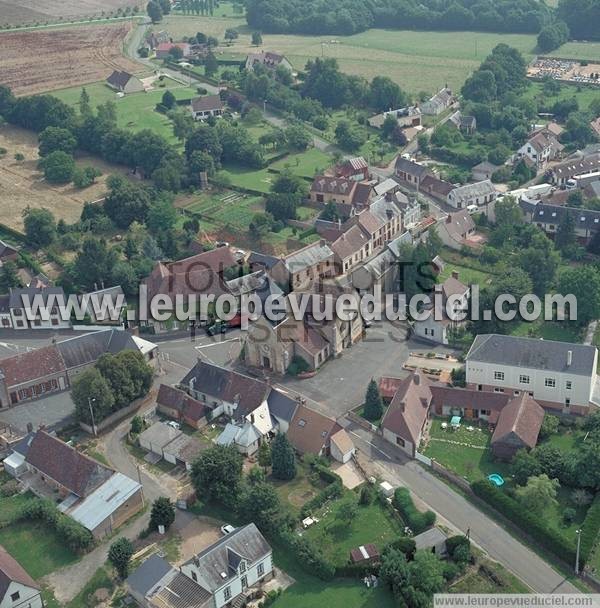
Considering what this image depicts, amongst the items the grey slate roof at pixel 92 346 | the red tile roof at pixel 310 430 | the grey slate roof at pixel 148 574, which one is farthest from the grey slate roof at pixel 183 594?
the grey slate roof at pixel 92 346

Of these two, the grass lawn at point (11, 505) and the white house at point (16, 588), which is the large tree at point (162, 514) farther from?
the grass lawn at point (11, 505)

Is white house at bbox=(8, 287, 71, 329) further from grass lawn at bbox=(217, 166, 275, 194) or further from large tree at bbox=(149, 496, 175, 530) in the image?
grass lawn at bbox=(217, 166, 275, 194)

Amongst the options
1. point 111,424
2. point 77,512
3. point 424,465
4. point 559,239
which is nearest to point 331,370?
point 424,465

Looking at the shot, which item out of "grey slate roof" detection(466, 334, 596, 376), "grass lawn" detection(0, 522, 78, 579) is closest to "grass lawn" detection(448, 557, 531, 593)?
"grey slate roof" detection(466, 334, 596, 376)

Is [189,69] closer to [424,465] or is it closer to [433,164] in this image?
[433,164]

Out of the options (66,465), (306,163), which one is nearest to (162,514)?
(66,465)
